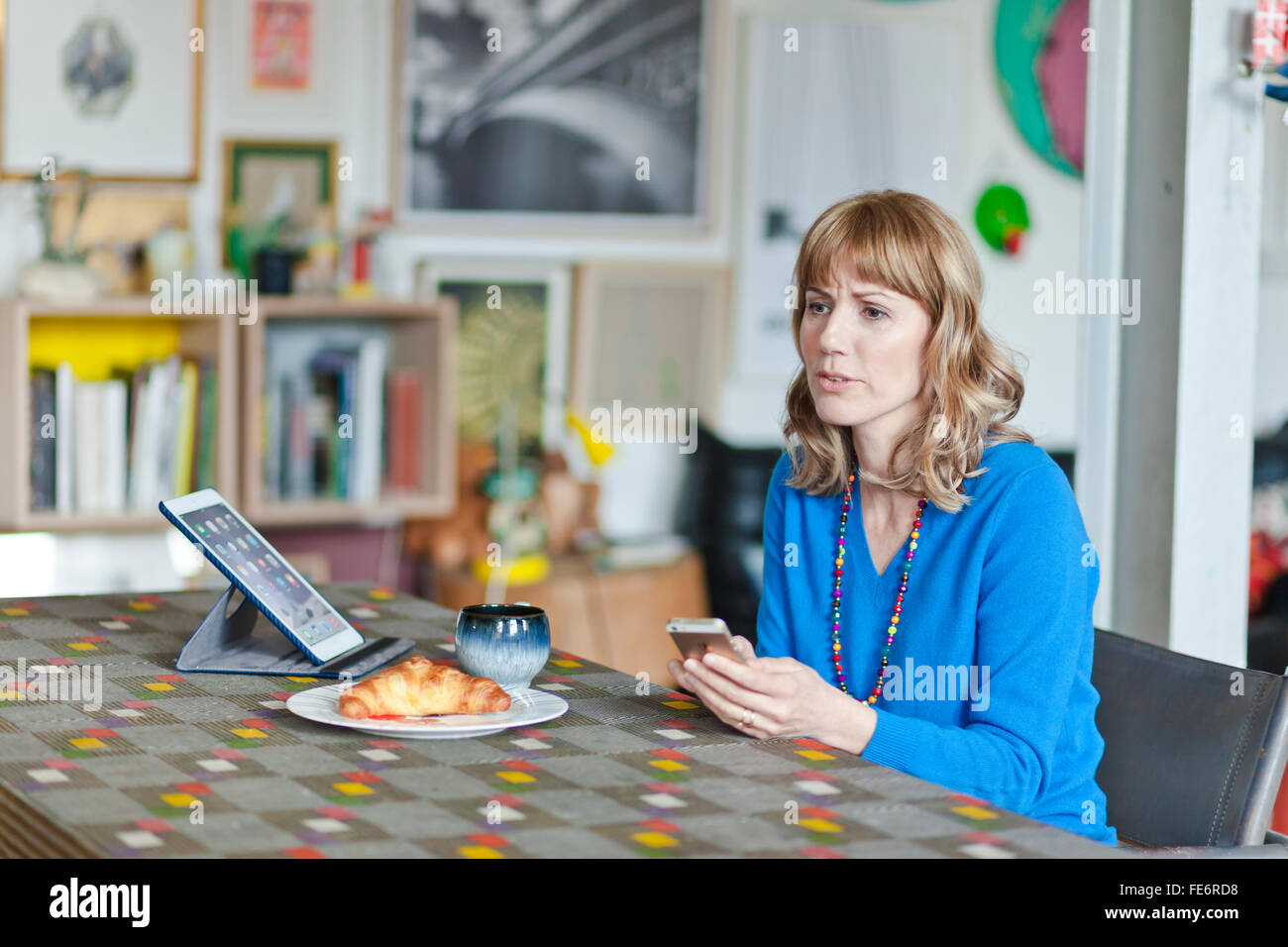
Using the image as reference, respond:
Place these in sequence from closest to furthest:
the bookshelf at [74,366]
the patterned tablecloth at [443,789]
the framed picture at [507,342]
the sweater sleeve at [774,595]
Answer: the patterned tablecloth at [443,789] → the sweater sleeve at [774,595] → the bookshelf at [74,366] → the framed picture at [507,342]

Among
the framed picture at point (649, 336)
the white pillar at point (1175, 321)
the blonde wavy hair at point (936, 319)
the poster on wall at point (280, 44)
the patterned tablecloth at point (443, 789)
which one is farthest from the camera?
the framed picture at point (649, 336)

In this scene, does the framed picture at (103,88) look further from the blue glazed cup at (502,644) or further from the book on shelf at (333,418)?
the blue glazed cup at (502,644)

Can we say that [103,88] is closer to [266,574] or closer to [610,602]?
[610,602]

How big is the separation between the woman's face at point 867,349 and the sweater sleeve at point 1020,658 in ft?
0.67

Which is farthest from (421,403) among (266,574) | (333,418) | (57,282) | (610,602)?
(266,574)

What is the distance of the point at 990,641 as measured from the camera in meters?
1.90

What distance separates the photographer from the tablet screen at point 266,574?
6.28 ft

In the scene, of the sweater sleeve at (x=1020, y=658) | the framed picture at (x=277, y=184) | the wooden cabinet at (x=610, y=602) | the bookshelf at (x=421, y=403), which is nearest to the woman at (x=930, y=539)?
the sweater sleeve at (x=1020, y=658)

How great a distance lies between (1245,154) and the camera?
2746 millimetres

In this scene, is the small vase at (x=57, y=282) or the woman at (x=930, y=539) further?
the small vase at (x=57, y=282)

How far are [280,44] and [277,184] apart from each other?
0.37 meters

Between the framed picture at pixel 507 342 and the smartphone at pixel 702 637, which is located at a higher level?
the framed picture at pixel 507 342

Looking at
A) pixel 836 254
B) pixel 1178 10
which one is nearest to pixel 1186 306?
pixel 1178 10

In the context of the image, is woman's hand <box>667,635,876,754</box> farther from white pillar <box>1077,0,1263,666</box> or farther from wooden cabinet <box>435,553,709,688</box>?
wooden cabinet <box>435,553,709,688</box>
